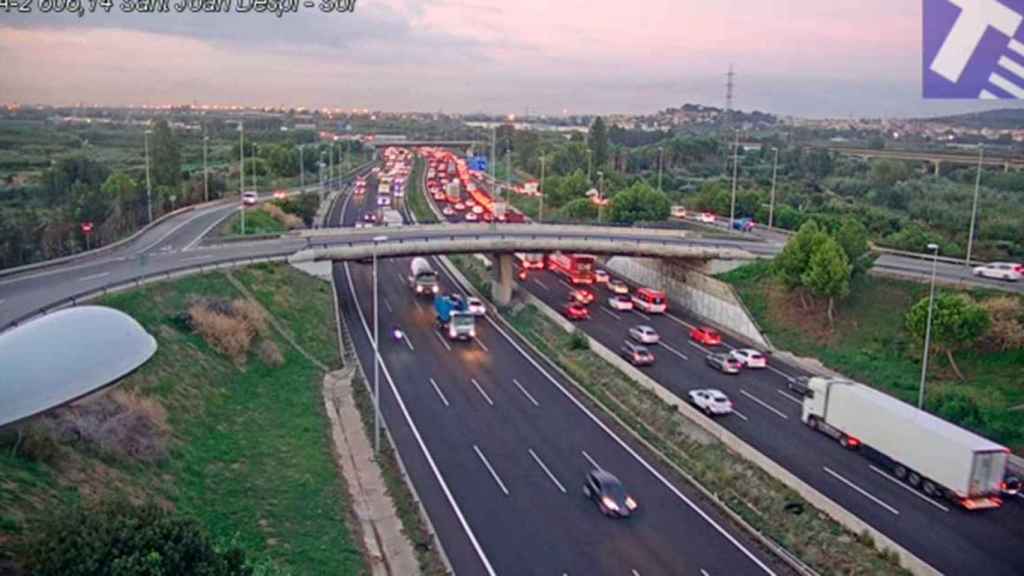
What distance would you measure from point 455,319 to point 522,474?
63.2 ft

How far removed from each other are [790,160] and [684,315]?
318 ft

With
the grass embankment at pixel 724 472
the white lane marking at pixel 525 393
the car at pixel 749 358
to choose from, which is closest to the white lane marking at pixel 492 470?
the white lane marking at pixel 525 393

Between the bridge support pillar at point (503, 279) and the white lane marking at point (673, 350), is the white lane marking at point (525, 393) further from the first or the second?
the bridge support pillar at point (503, 279)

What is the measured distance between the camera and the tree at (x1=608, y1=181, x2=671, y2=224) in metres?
75.8

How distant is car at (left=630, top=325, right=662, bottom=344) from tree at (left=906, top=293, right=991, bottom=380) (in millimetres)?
14159

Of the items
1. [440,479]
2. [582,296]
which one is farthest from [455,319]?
[440,479]

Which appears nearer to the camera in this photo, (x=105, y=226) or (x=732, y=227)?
(x=105, y=226)

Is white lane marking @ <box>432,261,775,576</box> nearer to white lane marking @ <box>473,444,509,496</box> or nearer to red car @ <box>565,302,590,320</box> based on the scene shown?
red car @ <box>565,302,590,320</box>

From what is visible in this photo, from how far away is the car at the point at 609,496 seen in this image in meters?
26.3

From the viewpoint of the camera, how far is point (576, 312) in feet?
173

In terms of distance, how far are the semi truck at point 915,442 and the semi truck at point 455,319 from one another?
2148 cm

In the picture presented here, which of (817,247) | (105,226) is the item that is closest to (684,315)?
(817,247)

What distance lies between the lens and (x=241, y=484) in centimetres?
2611

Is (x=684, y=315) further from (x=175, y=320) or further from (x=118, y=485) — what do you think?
(x=118, y=485)
